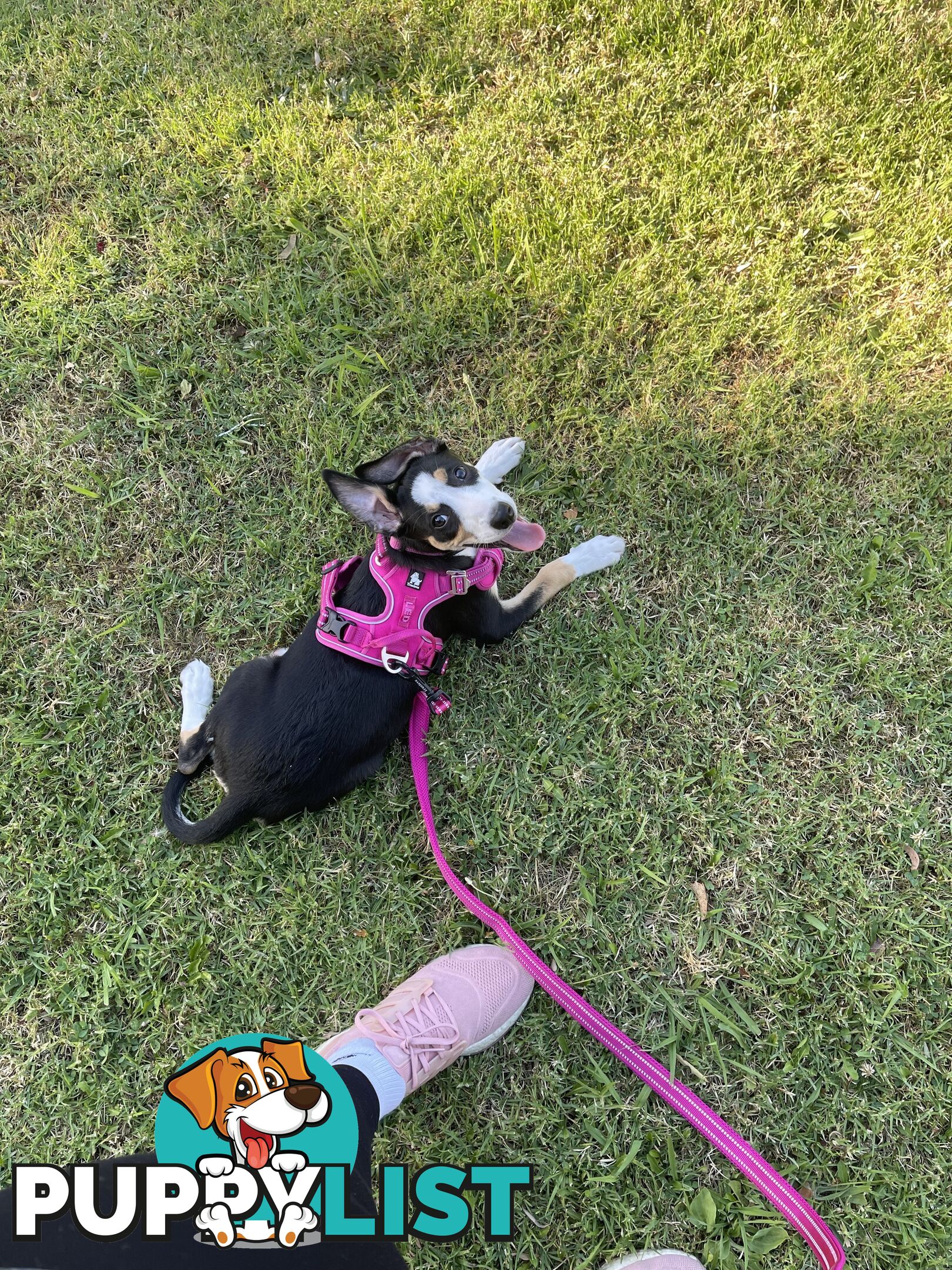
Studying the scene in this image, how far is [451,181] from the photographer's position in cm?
346

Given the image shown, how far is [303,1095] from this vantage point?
2.22m

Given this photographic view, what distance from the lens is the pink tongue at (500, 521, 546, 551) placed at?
2848 mm

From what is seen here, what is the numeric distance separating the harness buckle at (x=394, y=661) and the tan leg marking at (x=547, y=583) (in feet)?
1.78

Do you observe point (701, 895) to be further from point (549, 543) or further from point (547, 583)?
point (549, 543)

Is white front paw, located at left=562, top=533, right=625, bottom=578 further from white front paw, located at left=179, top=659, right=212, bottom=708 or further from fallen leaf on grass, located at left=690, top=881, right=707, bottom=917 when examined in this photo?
white front paw, located at left=179, top=659, right=212, bottom=708

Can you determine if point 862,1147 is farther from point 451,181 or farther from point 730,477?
point 451,181

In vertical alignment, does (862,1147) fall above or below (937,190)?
below

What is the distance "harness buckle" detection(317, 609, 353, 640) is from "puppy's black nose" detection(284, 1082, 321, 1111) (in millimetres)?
1401

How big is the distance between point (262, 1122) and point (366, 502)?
1952 mm

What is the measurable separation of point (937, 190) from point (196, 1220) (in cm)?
472

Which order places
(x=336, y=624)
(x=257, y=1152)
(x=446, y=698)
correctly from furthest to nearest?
1. (x=446, y=698)
2. (x=336, y=624)
3. (x=257, y=1152)

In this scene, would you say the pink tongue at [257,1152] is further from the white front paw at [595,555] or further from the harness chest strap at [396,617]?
the white front paw at [595,555]

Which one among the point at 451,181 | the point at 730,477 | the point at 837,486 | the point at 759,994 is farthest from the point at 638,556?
the point at 451,181

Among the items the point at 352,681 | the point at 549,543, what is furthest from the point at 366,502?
the point at 549,543
